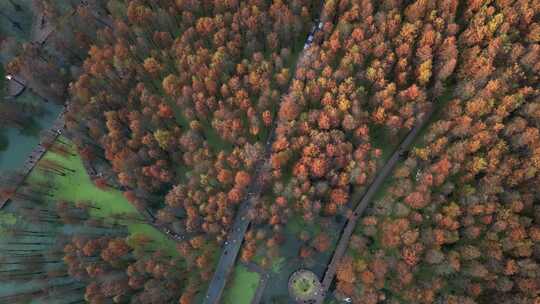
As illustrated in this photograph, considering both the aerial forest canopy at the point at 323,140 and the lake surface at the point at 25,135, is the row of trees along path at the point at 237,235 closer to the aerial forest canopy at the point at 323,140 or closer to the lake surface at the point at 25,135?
the aerial forest canopy at the point at 323,140

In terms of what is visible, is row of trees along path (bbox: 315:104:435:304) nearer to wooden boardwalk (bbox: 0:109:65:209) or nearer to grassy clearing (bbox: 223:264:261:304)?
grassy clearing (bbox: 223:264:261:304)

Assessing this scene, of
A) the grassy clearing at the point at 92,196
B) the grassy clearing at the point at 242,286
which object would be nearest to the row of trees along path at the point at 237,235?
the grassy clearing at the point at 242,286

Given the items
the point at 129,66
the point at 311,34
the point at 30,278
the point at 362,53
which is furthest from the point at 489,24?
the point at 30,278

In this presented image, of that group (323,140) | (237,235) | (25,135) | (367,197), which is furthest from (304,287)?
(25,135)

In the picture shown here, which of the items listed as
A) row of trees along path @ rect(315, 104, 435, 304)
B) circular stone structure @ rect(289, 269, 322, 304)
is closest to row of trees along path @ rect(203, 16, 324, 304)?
Result: circular stone structure @ rect(289, 269, 322, 304)

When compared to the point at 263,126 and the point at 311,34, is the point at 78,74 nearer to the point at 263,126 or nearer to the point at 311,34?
the point at 263,126

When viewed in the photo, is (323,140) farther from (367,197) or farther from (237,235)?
(237,235)
